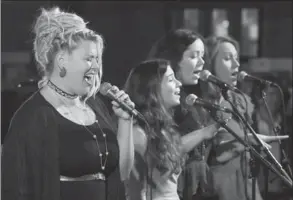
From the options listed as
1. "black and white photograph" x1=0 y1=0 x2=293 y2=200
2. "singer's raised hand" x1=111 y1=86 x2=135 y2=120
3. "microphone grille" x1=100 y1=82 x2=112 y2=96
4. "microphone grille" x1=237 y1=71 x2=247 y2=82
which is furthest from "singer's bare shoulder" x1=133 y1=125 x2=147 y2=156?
"microphone grille" x1=237 y1=71 x2=247 y2=82

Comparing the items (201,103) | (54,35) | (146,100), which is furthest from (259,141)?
(54,35)

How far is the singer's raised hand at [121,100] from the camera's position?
2291 millimetres

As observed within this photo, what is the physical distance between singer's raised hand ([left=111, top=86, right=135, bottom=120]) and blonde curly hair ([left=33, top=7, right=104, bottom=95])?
0.16 m

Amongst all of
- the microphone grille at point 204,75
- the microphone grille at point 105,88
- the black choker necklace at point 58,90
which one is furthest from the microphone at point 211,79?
the black choker necklace at point 58,90

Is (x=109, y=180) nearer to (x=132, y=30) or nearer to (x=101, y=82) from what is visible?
(x=101, y=82)

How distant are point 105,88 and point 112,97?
110mm

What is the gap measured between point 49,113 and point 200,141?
77cm

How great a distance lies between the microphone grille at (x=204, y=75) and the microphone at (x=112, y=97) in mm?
382

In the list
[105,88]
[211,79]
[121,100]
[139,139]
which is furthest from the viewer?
[211,79]

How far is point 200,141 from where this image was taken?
265 cm

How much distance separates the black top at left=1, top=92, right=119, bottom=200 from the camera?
7.61ft

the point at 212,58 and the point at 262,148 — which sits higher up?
the point at 212,58

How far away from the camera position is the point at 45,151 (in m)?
2.34

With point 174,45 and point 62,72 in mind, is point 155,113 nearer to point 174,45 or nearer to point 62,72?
point 174,45
